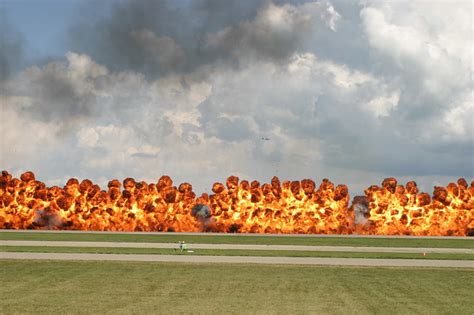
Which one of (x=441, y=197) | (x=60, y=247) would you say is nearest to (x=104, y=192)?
(x=60, y=247)

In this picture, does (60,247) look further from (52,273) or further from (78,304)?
(78,304)

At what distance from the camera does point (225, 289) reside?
16031 millimetres

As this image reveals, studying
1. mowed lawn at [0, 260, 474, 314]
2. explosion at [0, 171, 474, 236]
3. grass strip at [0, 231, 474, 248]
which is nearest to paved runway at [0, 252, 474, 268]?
mowed lawn at [0, 260, 474, 314]

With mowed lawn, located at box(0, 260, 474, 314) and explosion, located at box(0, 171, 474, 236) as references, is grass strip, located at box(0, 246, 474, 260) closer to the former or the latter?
mowed lawn, located at box(0, 260, 474, 314)

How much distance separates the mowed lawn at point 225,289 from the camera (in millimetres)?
13633

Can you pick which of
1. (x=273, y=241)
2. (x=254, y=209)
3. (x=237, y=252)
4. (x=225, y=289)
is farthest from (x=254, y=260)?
(x=254, y=209)

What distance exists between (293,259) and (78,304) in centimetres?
1155

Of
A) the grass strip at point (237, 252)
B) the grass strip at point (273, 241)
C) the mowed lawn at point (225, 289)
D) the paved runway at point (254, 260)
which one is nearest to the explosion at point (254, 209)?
the grass strip at point (273, 241)

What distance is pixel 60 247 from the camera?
29.3 metres

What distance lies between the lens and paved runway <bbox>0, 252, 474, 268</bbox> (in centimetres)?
2245

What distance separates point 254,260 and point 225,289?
7.01 m

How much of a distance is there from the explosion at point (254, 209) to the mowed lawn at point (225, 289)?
93.2 ft

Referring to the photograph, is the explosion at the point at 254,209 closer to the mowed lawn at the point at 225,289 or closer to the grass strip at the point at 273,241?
the grass strip at the point at 273,241

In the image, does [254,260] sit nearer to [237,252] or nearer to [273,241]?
[237,252]
